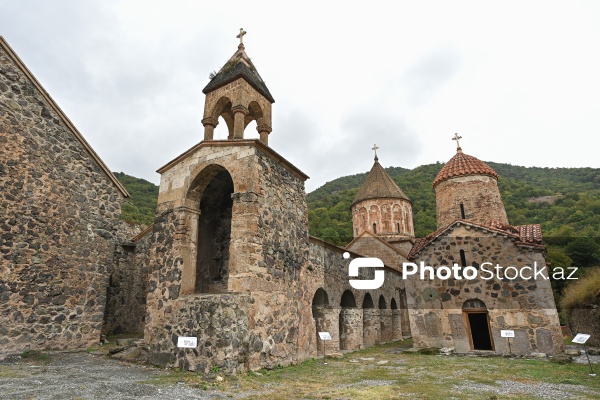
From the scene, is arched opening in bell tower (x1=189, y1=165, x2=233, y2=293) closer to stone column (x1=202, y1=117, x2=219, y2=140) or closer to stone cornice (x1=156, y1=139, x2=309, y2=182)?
stone cornice (x1=156, y1=139, x2=309, y2=182)

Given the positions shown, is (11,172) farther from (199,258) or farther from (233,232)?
(233,232)

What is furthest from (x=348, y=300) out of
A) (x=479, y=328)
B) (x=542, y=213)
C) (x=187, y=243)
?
(x=542, y=213)

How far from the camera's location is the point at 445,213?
15969mm

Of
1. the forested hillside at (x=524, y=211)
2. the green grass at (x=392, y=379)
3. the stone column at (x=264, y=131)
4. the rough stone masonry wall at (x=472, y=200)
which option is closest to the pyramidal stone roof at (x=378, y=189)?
the rough stone masonry wall at (x=472, y=200)

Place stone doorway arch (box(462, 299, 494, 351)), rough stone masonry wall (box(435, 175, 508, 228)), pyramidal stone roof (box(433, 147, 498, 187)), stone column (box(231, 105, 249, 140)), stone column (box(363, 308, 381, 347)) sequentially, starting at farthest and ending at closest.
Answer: pyramidal stone roof (box(433, 147, 498, 187))
rough stone masonry wall (box(435, 175, 508, 228))
stone column (box(363, 308, 381, 347))
stone doorway arch (box(462, 299, 494, 351))
stone column (box(231, 105, 249, 140))

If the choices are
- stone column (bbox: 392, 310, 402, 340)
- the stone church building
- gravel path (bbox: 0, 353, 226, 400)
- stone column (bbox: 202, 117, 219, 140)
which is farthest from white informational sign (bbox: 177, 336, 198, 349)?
stone column (bbox: 392, 310, 402, 340)

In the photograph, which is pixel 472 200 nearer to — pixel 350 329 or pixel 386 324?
pixel 386 324

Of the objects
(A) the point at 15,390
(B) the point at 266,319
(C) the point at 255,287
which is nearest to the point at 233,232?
(C) the point at 255,287

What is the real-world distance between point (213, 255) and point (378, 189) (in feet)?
49.7

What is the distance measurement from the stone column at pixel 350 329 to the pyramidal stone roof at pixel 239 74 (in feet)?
25.0

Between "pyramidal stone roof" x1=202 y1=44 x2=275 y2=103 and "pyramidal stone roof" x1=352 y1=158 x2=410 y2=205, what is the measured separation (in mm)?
13972

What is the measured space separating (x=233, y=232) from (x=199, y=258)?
260 centimetres

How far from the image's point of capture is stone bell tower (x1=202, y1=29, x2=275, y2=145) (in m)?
8.73

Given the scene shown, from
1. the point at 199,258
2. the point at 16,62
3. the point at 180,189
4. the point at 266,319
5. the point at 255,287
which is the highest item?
the point at 16,62
